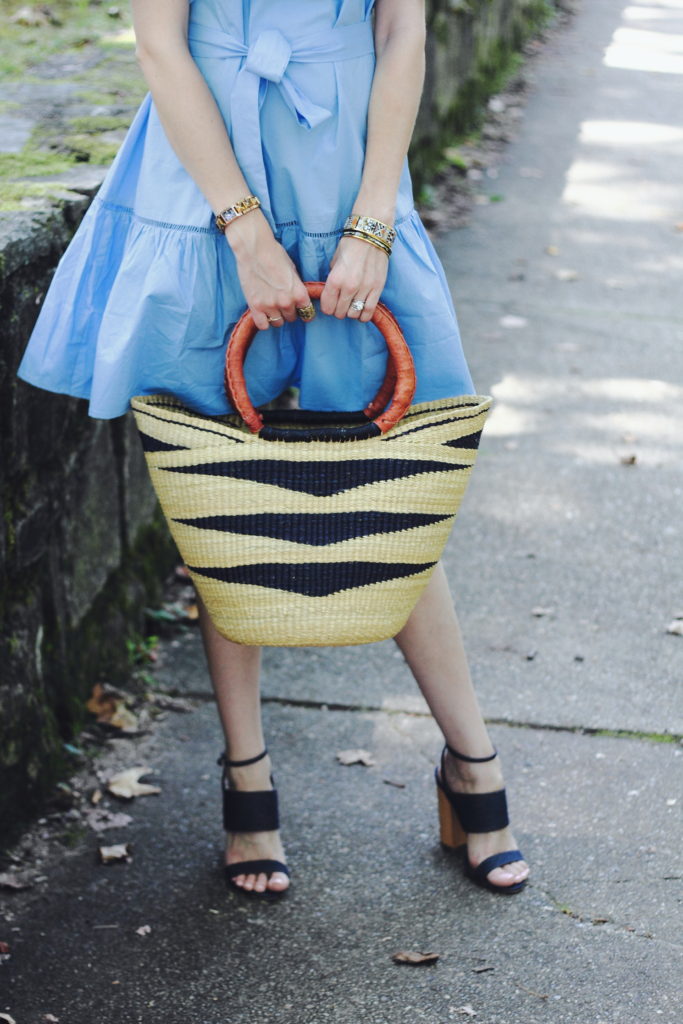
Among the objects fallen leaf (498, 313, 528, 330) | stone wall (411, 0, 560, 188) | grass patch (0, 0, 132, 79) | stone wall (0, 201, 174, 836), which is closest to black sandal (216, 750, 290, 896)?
stone wall (0, 201, 174, 836)

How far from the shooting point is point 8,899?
230cm

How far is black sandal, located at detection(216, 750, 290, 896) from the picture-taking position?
2.35 meters

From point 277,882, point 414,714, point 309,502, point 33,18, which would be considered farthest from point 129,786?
point 33,18

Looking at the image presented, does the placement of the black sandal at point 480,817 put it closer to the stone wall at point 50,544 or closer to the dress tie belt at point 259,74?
the stone wall at point 50,544

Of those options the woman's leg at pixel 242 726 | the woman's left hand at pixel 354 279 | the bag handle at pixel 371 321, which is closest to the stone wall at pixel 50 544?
the woman's leg at pixel 242 726

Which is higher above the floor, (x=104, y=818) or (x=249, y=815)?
(x=249, y=815)

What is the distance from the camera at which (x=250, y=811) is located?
2391mm

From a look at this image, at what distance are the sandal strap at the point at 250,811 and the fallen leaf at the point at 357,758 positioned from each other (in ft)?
1.09

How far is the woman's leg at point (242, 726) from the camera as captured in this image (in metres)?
2.31

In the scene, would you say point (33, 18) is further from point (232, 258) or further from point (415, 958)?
point (415, 958)

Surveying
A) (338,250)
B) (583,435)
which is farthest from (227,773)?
(583,435)

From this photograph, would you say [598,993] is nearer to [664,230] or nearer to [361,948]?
[361,948]

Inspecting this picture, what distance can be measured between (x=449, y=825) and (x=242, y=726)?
1.45ft

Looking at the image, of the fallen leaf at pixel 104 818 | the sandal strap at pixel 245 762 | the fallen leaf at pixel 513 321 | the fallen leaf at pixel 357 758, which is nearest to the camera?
the sandal strap at pixel 245 762
